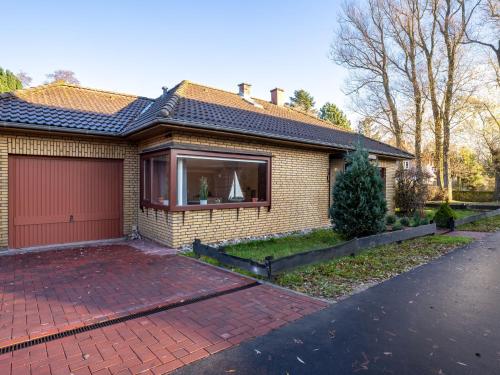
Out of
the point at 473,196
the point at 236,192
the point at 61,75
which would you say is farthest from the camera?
the point at 61,75

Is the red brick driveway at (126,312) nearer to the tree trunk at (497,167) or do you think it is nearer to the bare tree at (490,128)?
the tree trunk at (497,167)

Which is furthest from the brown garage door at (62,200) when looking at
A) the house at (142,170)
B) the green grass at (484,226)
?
the green grass at (484,226)

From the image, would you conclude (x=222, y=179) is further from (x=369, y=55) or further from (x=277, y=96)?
(x=369, y=55)

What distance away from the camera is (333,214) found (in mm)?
8633

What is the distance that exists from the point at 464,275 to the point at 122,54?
43.8 feet

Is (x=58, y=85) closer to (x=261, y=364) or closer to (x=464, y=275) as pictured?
(x=261, y=364)

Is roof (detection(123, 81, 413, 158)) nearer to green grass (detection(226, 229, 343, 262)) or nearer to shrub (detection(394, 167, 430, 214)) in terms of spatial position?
shrub (detection(394, 167, 430, 214))

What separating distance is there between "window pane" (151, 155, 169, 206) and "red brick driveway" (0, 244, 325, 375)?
1918 mm

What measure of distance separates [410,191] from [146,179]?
1104 cm

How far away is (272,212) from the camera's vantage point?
9133 millimetres

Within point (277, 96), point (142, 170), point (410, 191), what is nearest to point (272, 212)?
point (142, 170)

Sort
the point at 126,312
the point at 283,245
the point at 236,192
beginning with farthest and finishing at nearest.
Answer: the point at 236,192, the point at 283,245, the point at 126,312

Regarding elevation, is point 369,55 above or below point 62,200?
above

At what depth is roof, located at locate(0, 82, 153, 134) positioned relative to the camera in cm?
733
